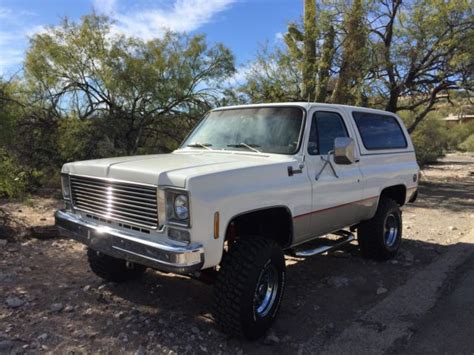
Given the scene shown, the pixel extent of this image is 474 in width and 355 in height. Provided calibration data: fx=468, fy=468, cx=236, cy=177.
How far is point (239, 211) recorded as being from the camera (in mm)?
3713

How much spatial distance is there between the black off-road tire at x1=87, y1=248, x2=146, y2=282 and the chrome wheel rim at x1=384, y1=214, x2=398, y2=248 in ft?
11.6

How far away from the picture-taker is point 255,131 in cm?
487

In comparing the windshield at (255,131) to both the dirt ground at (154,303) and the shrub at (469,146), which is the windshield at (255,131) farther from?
the shrub at (469,146)

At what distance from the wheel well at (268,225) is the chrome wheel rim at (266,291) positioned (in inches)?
14.9

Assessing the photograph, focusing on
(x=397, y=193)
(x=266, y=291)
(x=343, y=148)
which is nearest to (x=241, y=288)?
(x=266, y=291)

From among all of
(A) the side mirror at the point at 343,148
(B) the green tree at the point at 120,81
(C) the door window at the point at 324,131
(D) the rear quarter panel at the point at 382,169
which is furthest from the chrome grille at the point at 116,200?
(B) the green tree at the point at 120,81

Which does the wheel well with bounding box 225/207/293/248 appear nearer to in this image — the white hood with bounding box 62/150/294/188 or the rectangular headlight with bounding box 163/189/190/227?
the white hood with bounding box 62/150/294/188

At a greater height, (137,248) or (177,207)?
(177,207)

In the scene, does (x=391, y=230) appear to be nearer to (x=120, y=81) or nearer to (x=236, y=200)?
(x=236, y=200)

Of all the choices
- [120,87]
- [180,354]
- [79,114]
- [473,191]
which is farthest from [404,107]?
[180,354]

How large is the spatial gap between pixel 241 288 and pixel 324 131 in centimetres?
211

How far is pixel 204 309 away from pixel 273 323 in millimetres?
703

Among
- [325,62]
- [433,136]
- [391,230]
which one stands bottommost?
[433,136]

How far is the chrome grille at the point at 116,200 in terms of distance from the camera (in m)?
3.65
